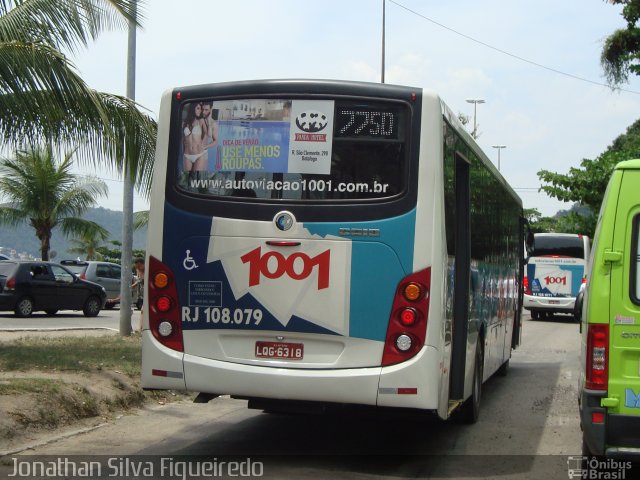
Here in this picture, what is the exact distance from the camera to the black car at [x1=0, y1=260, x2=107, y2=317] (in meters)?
25.8

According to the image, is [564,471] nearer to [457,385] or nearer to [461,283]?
[457,385]

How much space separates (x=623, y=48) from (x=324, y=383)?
29779mm

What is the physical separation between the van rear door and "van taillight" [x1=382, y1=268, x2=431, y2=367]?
→ 151 centimetres

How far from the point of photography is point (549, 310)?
32.3m

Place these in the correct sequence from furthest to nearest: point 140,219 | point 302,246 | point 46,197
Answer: point 140,219, point 46,197, point 302,246

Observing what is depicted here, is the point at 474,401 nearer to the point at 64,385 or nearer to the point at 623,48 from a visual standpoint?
the point at 64,385

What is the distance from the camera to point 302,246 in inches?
301

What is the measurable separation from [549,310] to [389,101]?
2590 centimetres

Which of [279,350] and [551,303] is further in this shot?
[551,303]

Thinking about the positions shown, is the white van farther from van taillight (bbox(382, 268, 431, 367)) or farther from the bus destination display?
van taillight (bbox(382, 268, 431, 367))

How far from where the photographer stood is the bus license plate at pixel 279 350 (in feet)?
25.0

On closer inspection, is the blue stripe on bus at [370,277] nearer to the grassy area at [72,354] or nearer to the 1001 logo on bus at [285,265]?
the 1001 logo on bus at [285,265]

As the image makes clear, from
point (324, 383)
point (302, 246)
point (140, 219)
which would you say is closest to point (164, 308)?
point (302, 246)

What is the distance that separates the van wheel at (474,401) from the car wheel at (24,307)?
1809 centimetres
